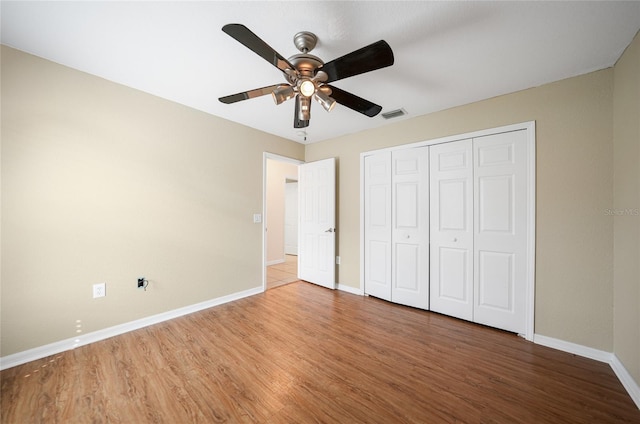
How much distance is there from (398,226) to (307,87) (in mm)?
2182

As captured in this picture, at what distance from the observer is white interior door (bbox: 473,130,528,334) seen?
2.30 m

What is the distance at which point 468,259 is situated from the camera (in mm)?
2604

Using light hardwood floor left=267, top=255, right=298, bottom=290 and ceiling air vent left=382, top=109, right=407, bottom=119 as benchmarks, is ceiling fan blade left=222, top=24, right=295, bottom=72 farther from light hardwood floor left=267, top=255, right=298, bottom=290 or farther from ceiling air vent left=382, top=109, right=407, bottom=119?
light hardwood floor left=267, top=255, right=298, bottom=290

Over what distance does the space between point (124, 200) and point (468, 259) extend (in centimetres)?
368

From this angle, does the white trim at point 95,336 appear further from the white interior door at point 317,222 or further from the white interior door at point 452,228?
the white interior door at point 452,228

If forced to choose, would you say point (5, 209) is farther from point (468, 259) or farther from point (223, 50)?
point (468, 259)

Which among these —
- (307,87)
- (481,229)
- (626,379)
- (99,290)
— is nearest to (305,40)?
(307,87)

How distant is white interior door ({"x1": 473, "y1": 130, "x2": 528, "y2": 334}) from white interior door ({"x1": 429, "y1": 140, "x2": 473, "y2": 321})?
0.27 feet

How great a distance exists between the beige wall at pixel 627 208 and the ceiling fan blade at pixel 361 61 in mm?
1798

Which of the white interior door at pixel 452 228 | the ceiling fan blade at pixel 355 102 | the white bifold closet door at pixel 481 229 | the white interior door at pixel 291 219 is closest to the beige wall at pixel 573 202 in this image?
the white bifold closet door at pixel 481 229

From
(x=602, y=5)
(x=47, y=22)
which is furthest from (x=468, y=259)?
(x=47, y=22)

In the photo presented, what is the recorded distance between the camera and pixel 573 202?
2.06 meters

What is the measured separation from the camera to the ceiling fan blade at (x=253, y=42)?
1169 mm

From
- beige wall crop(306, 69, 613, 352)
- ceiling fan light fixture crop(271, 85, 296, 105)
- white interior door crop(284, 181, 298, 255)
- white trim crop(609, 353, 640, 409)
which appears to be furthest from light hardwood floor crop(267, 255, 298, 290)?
white trim crop(609, 353, 640, 409)
